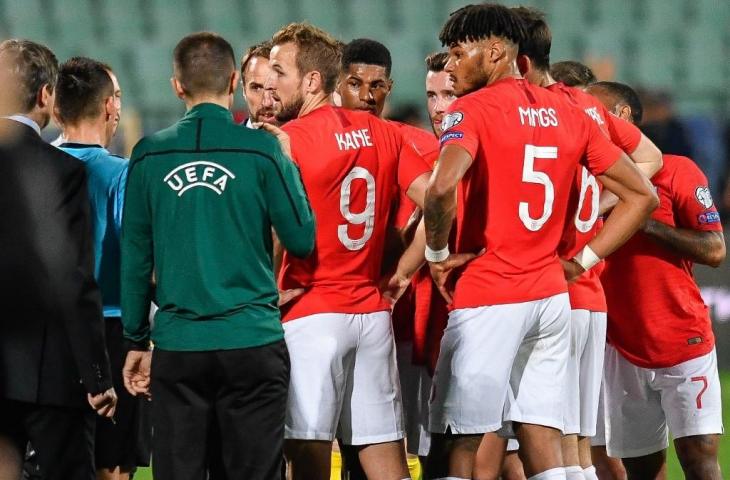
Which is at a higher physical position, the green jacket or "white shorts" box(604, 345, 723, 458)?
the green jacket

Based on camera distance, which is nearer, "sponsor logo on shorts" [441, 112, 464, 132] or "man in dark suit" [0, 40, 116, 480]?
"man in dark suit" [0, 40, 116, 480]

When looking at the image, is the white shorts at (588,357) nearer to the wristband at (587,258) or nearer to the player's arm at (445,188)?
the wristband at (587,258)

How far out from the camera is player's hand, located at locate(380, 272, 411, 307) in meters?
5.48

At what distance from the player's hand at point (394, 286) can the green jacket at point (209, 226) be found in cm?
102

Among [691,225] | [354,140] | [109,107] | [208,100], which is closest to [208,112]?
[208,100]

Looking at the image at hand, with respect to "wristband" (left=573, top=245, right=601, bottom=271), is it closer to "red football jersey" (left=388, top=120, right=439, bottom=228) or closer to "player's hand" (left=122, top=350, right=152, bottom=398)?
"red football jersey" (left=388, top=120, right=439, bottom=228)

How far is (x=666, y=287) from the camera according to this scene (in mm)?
6188

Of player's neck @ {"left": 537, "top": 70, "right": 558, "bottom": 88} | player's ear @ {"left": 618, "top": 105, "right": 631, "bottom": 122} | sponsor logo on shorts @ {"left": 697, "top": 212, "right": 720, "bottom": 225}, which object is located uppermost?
player's neck @ {"left": 537, "top": 70, "right": 558, "bottom": 88}

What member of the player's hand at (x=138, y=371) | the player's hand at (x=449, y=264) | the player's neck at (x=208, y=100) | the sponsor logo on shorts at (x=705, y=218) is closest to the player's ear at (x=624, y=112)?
the sponsor logo on shorts at (x=705, y=218)

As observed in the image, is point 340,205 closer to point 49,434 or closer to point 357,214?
point 357,214

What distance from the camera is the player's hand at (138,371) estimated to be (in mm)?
4613

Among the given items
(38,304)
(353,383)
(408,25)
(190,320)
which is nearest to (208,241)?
(190,320)

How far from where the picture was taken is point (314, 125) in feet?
16.8

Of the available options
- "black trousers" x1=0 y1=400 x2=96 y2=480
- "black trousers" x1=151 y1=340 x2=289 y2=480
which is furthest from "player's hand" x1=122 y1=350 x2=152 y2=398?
"black trousers" x1=0 y1=400 x2=96 y2=480
